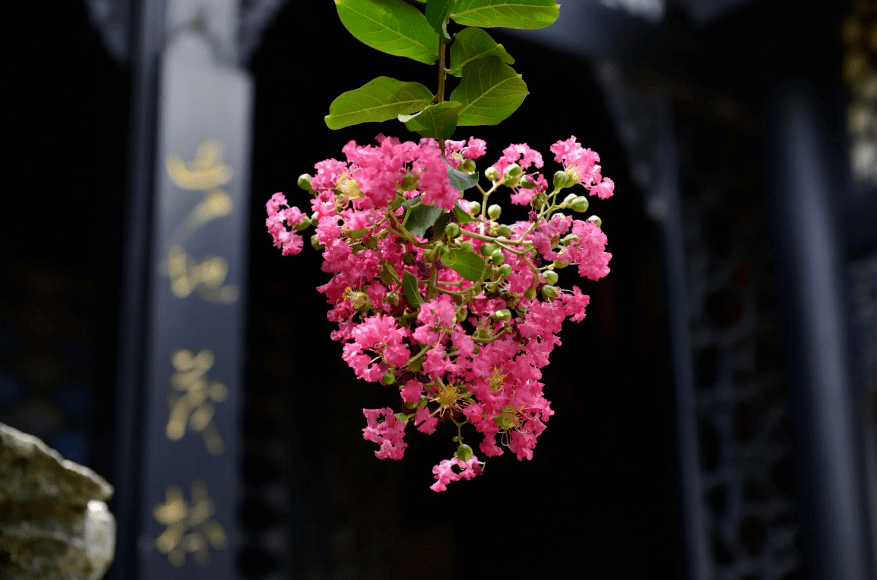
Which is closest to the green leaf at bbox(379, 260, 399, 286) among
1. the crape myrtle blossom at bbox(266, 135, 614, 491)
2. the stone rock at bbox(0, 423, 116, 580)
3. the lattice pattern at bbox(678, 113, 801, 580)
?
the crape myrtle blossom at bbox(266, 135, 614, 491)

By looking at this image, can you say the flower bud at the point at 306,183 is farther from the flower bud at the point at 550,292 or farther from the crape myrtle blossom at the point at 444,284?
the flower bud at the point at 550,292

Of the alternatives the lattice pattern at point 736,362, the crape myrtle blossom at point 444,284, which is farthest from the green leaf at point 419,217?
the lattice pattern at point 736,362

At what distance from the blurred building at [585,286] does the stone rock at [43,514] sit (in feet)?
3.99

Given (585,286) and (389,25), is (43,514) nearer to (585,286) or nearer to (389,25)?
(389,25)

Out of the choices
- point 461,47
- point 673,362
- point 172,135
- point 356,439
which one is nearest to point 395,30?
point 461,47

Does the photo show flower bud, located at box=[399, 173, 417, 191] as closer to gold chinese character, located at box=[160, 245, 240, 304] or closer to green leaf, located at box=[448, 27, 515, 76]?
green leaf, located at box=[448, 27, 515, 76]

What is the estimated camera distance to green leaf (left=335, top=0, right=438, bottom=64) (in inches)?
17.0

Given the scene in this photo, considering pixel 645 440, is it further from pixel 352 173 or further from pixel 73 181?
pixel 352 173

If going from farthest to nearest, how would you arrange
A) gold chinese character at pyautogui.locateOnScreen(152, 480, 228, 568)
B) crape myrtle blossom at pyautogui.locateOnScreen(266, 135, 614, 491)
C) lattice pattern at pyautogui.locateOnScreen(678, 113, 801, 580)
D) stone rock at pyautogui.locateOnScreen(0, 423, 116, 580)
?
lattice pattern at pyautogui.locateOnScreen(678, 113, 801, 580) < gold chinese character at pyautogui.locateOnScreen(152, 480, 228, 568) < stone rock at pyautogui.locateOnScreen(0, 423, 116, 580) < crape myrtle blossom at pyautogui.locateOnScreen(266, 135, 614, 491)

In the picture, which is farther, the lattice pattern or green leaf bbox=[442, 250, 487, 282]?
the lattice pattern

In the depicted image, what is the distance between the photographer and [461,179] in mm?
423

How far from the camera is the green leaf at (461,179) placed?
42cm

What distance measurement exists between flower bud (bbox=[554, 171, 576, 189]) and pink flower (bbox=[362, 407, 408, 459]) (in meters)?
0.16

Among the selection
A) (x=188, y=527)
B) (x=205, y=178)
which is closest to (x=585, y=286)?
(x=205, y=178)
